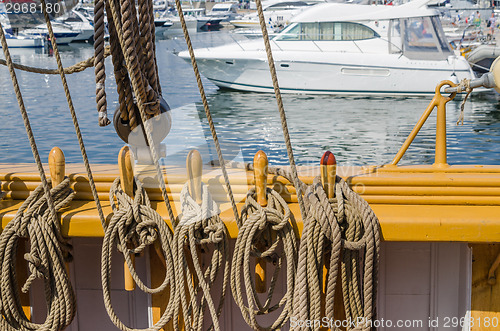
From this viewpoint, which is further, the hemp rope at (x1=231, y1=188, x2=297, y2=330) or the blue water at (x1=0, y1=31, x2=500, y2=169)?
the blue water at (x1=0, y1=31, x2=500, y2=169)

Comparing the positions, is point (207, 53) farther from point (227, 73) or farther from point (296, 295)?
point (296, 295)

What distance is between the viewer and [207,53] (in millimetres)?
14750

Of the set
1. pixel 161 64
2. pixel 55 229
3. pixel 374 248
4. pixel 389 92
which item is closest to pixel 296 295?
pixel 374 248

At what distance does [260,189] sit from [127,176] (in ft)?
1.69

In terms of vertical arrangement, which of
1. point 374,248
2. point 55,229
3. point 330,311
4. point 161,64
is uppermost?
point 55,229

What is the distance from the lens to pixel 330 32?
584 inches

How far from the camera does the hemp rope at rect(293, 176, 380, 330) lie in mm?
2008

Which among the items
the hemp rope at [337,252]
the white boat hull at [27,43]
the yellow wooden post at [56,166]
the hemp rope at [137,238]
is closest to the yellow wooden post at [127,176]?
the hemp rope at [137,238]

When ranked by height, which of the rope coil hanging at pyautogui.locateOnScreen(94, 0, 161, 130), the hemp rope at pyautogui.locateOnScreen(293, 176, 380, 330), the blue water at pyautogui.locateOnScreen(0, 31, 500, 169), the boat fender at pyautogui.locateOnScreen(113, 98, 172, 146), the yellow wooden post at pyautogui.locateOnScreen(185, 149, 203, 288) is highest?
the rope coil hanging at pyautogui.locateOnScreen(94, 0, 161, 130)

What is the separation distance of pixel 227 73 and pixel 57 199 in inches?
512

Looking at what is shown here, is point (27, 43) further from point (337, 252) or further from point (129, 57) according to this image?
point (337, 252)

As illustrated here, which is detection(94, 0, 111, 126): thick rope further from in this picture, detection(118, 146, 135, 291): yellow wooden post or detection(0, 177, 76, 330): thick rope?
detection(0, 177, 76, 330): thick rope

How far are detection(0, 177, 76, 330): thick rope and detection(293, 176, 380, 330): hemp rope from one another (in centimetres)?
89

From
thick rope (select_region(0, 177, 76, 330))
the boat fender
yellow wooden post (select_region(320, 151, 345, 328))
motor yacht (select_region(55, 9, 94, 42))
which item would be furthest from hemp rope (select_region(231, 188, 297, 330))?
motor yacht (select_region(55, 9, 94, 42))
